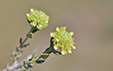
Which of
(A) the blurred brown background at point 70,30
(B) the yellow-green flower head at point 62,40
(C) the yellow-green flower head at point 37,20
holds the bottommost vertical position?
(B) the yellow-green flower head at point 62,40

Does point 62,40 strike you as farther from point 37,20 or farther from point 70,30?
point 70,30

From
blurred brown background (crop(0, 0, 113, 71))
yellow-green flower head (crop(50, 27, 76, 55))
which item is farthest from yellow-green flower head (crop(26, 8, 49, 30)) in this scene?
blurred brown background (crop(0, 0, 113, 71))

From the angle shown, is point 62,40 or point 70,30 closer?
point 62,40

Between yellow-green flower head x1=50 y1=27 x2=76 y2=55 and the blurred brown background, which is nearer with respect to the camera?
yellow-green flower head x1=50 y1=27 x2=76 y2=55

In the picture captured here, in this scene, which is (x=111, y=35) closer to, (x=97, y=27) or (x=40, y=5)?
(x=97, y=27)

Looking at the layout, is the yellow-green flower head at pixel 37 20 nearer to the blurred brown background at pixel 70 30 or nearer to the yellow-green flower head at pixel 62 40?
the yellow-green flower head at pixel 62 40

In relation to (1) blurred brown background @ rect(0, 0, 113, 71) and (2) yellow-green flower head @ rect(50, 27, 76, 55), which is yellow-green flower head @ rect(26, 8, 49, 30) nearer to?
(2) yellow-green flower head @ rect(50, 27, 76, 55)

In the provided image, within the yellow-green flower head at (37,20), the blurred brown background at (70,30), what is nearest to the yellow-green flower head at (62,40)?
the yellow-green flower head at (37,20)

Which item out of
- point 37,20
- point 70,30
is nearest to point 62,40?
point 37,20
